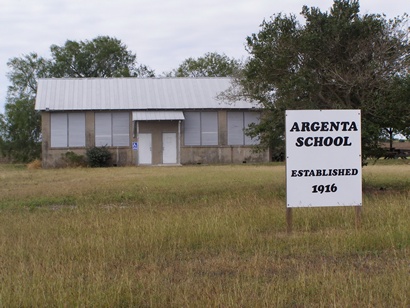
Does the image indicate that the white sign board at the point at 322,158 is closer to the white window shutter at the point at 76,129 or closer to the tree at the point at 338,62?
the tree at the point at 338,62

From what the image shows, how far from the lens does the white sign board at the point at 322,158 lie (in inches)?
396

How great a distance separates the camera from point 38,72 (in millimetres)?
59625

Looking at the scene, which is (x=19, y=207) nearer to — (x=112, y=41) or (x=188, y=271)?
(x=188, y=271)

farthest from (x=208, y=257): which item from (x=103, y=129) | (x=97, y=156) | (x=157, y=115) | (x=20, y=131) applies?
(x=20, y=131)

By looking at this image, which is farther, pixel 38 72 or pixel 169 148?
pixel 38 72

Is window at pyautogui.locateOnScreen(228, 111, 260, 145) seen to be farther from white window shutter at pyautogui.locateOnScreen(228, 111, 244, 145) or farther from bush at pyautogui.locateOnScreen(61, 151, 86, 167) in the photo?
bush at pyautogui.locateOnScreen(61, 151, 86, 167)

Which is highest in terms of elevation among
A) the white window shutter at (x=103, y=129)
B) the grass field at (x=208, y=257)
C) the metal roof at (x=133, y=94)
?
the metal roof at (x=133, y=94)

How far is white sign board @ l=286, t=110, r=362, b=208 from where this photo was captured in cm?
1005

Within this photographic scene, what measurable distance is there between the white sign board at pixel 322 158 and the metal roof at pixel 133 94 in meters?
33.6

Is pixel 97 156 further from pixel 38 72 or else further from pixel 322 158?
pixel 322 158

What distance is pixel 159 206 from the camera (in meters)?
14.3

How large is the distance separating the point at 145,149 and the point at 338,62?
29.0m

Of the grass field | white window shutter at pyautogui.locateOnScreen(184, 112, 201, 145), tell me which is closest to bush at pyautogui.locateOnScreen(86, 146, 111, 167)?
white window shutter at pyautogui.locateOnScreen(184, 112, 201, 145)

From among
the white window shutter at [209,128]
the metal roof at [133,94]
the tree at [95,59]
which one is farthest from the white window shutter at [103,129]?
the tree at [95,59]
